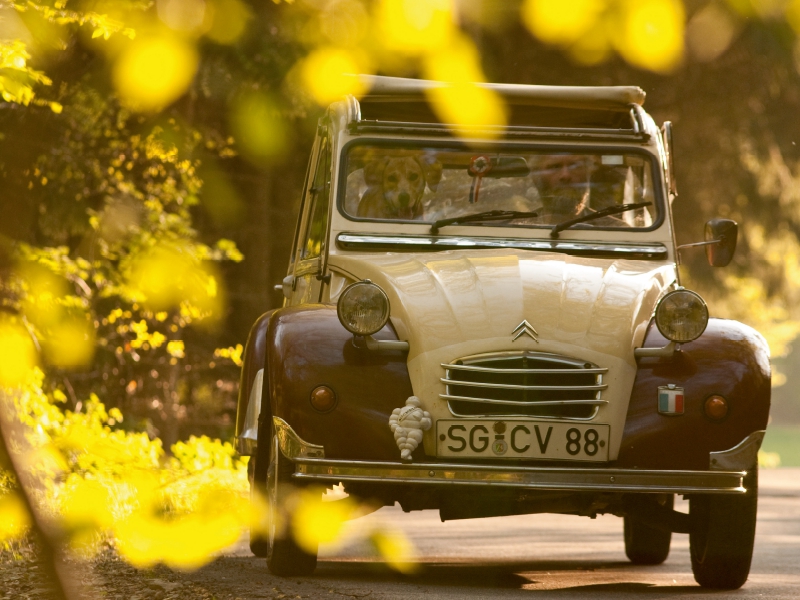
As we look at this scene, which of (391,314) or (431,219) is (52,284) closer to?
(391,314)

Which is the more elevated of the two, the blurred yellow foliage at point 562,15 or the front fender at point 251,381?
the blurred yellow foliage at point 562,15

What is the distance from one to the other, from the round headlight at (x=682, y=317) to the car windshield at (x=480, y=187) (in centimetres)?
163

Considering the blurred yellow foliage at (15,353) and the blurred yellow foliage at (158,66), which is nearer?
the blurred yellow foliage at (158,66)

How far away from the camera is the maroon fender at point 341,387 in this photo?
5707 millimetres

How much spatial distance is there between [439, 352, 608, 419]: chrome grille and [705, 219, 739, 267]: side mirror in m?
1.89

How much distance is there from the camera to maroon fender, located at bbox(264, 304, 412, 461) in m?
5.71

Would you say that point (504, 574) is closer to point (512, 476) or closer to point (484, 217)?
point (512, 476)

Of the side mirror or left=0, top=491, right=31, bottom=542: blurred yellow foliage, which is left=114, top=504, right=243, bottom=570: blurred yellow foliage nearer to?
left=0, top=491, right=31, bottom=542: blurred yellow foliage

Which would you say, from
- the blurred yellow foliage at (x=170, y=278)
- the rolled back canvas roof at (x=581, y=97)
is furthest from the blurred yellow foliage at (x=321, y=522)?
the rolled back canvas roof at (x=581, y=97)

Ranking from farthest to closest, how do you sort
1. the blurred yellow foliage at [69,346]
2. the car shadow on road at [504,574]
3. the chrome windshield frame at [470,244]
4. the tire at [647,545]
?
the tire at [647,545], the chrome windshield frame at [470,244], the car shadow on road at [504,574], the blurred yellow foliage at [69,346]

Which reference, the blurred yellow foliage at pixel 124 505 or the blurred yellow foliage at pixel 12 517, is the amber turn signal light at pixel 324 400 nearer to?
the blurred yellow foliage at pixel 124 505

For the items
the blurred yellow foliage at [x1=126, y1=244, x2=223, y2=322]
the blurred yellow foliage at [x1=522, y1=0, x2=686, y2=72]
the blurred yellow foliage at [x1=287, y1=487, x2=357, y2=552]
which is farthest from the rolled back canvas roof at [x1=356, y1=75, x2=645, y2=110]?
the blurred yellow foliage at [x1=522, y1=0, x2=686, y2=72]

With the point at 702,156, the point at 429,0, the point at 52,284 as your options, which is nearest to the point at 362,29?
the point at 429,0

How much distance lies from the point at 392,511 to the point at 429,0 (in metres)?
10.7
